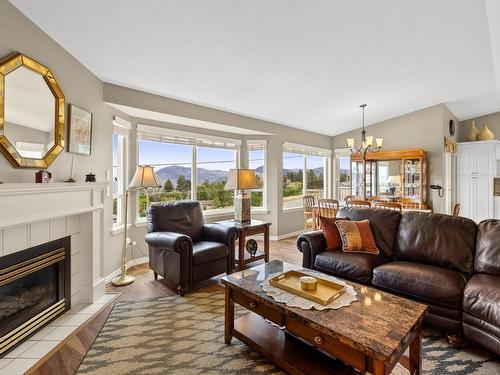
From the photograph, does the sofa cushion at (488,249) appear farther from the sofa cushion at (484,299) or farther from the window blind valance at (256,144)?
the window blind valance at (256,144)

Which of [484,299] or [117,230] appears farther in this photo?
[117,230]

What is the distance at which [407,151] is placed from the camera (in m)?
5.41

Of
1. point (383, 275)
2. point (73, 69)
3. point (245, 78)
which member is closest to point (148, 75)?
point (73, 69)

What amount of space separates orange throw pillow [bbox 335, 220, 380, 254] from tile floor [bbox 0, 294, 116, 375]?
2548mm

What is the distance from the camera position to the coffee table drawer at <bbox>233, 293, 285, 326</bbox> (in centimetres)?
→ 169

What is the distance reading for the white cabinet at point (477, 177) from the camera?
5816mm

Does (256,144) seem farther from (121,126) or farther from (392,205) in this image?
(392,205)

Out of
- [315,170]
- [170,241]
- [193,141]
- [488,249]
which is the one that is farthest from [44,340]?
[315,170]

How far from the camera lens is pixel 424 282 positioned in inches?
84.7

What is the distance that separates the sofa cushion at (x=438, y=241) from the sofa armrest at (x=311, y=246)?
0.76 metres

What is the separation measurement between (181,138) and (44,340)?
3095mm

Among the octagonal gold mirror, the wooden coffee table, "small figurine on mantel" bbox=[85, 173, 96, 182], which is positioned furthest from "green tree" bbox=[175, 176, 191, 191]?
the wooden coffee table

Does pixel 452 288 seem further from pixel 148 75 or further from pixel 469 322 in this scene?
pixel 148 75

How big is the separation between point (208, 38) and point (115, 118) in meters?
1.68
